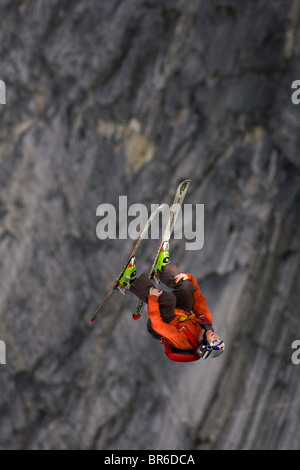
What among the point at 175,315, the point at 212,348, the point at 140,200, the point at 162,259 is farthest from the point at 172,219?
A: the point at 212,348

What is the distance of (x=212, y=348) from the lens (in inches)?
114

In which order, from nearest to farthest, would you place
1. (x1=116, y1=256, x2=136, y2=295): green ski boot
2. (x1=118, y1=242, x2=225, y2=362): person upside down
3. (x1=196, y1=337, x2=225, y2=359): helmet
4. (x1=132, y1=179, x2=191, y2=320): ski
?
(x1=196, y1=337, x2=225, y2=359): helmet → (x1=118, y1=242, x2=225, y2=362): person upside down → (x1=116, y1=256, x2=136, y2=295): green ski boot → (x1=132, y1=179, x2=191, y2=320): ski

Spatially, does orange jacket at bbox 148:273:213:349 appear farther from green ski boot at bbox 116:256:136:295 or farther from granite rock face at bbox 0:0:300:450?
granite rock face at bbox 0:0:300:450

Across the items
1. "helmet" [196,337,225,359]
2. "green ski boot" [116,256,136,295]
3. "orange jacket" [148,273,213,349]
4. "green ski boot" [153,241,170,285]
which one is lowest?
"helmet" [196,337,225,359]

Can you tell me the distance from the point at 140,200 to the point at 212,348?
1878 millimetres

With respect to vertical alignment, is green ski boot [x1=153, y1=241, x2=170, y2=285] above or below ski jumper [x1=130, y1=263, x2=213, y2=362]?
above

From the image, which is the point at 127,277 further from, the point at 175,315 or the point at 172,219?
the point at 172,219

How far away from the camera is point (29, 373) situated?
4.39m

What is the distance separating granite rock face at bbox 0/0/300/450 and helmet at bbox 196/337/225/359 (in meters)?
1.60

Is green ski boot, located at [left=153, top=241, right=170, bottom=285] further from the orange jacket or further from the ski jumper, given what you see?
the orange jacket

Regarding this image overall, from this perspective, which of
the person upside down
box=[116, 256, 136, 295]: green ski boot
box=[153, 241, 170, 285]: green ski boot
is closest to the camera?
the person upside down

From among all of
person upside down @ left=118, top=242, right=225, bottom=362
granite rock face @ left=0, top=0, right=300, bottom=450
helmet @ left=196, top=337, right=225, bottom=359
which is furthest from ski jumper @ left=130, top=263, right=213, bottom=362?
granite rock face @ left=0, top=0, right=300, bottom=450

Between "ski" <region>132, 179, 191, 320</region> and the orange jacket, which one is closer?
the orange jacket

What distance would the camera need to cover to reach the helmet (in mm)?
2896
